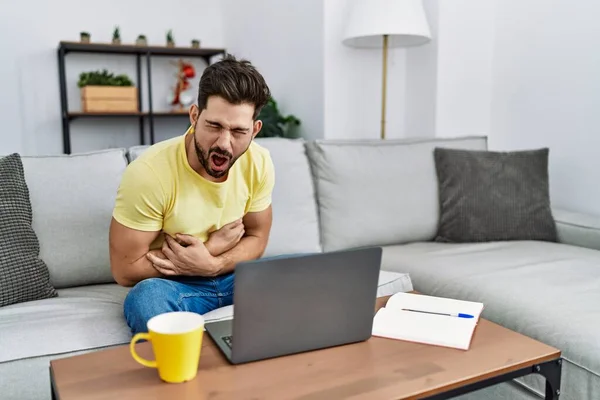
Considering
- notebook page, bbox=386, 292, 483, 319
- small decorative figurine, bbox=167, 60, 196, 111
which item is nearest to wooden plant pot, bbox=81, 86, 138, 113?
small decorative figurine, bbox=167, 60, 196, 111

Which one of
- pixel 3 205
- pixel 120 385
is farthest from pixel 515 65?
pixel 120 385

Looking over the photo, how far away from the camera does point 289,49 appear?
10.9 ft

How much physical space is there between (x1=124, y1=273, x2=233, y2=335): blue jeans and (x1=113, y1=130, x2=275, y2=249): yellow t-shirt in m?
0.12

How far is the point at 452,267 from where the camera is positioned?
183 cm

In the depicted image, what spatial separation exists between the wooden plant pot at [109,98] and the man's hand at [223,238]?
2.60 metres

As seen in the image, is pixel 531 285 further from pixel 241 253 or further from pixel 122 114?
pixel 122 114

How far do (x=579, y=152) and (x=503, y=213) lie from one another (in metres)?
0.58

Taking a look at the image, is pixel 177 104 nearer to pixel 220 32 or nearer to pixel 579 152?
pixel 220 32

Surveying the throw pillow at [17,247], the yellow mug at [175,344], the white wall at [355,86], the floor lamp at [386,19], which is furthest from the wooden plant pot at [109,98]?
the yellow mug at [175,344]

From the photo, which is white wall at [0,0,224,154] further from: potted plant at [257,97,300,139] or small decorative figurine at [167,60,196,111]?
potted plant at [257,97,300,139]

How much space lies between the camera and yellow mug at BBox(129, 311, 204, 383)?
857mm

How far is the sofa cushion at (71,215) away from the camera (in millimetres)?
1689

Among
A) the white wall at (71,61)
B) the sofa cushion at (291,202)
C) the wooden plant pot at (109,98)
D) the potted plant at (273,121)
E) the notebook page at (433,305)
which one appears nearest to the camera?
the notebook page at (433,305)

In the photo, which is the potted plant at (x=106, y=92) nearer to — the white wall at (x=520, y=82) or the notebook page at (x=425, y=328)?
the white wall at (x=520, y=82)
